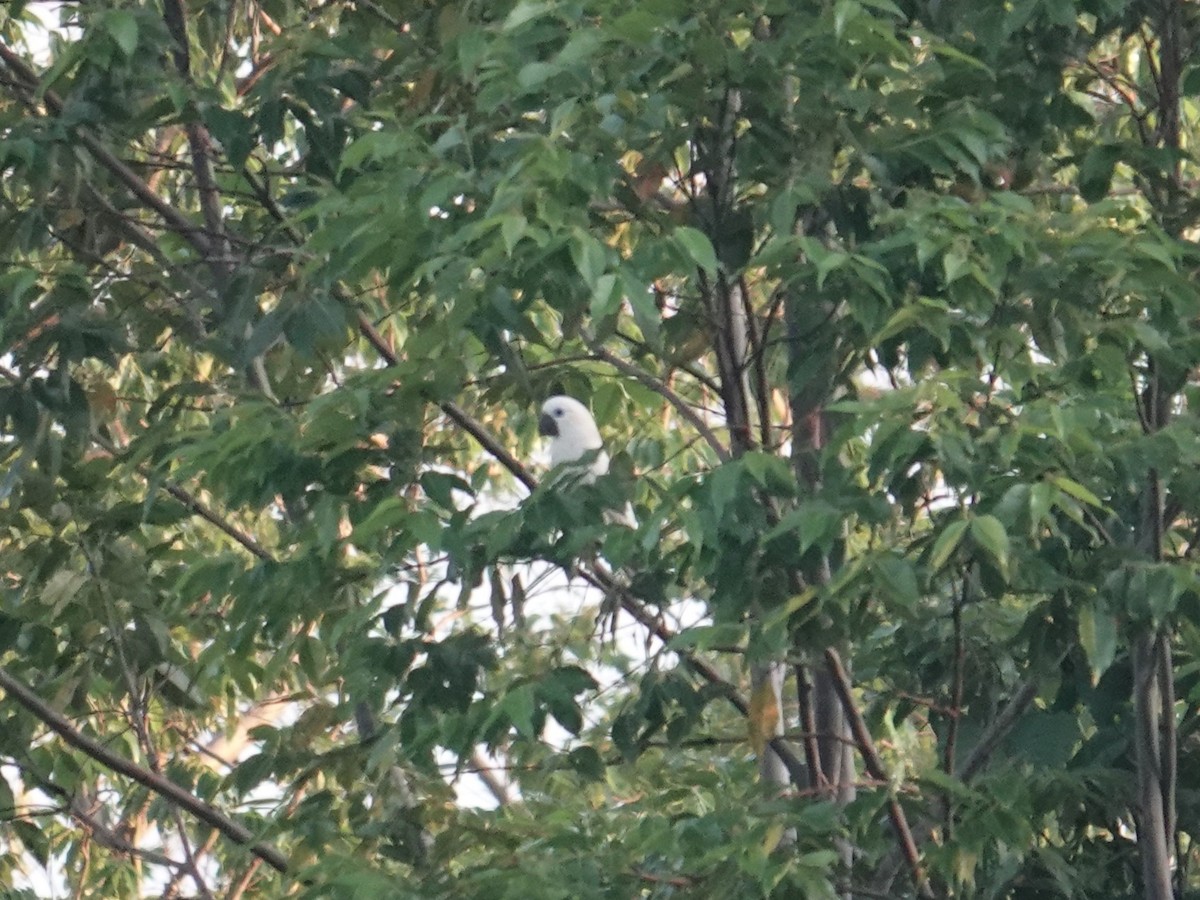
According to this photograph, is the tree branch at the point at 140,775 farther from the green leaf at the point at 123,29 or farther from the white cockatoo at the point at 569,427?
the green leaf at the point at 123,29

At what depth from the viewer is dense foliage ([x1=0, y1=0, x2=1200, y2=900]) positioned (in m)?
2.55

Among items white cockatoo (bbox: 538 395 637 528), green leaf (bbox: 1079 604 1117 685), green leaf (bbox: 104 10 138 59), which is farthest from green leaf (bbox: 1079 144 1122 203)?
green leaf (bbox: 104 10 138 59)

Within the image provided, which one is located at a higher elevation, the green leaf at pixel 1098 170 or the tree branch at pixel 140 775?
the green leaf at pixel 1098 170

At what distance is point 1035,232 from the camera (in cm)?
265

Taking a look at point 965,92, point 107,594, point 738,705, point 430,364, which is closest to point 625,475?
point 430,364

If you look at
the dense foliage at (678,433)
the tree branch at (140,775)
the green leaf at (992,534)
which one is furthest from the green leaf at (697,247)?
the tree branch at (140,775)

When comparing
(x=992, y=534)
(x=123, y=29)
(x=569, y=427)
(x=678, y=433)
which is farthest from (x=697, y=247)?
(x=569, y=427)

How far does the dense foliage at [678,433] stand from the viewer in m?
2.55

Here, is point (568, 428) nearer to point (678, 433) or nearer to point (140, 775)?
point (678, 433)

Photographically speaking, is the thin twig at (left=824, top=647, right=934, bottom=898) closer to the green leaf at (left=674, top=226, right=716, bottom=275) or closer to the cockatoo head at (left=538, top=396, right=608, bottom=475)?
the green leaf at (left=674, top=226, right=716, bottom=275)

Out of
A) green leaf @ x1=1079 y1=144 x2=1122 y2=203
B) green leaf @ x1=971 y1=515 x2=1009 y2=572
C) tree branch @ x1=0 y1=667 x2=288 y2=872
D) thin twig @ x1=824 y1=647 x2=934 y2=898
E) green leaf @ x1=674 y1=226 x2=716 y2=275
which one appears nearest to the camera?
green leaf @ x1=971 y1=515 x2=1009 y2=572

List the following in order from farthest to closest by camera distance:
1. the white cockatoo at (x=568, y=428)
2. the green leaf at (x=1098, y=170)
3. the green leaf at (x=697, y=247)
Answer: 1. the white cockatoo at (x=568, y=428)
2. the green leaf at (x=1098, y=170)
3. the green leaf at (x=697, y=247)

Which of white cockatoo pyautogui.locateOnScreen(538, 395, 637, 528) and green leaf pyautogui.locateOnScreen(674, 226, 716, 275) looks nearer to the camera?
green leaf pyautogui.locateOnScreen(674, 226, 716, 275)

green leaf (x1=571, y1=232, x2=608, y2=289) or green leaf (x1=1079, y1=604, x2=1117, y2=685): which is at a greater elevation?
green leaf (x1=571, y1=232, x2=608, y2=289)
